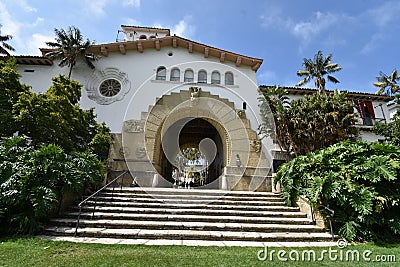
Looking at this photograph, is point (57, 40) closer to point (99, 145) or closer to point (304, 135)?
point (99, 145)

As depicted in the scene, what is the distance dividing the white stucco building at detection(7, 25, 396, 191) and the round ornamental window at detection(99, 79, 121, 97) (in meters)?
0.06

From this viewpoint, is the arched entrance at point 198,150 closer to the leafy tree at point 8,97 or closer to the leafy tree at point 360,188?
the leafy tree at point 8,97

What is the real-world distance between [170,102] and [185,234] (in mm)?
8647

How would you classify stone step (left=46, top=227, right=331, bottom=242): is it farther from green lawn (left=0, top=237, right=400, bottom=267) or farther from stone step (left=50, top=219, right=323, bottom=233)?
green lawn (left=0, top=237, right=400, bottom=267)

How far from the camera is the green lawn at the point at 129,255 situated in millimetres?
3247

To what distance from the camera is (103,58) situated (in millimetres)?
13922

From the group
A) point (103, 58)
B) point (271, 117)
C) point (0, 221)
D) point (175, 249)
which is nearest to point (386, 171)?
point (175, 249)

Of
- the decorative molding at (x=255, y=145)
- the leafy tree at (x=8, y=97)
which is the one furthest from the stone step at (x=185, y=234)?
the decorative molding at (x=255, y=145)

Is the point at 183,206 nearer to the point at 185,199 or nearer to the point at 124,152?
the point at 185,199

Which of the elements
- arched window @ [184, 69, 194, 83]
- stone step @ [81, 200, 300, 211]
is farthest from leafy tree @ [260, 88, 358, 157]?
arched window @ [184, 69, 194, 83]

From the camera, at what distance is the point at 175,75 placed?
45.2ft

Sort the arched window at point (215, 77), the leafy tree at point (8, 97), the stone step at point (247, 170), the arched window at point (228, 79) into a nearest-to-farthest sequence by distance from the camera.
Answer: the leafy tree at point (8, 97) → the stone step at point (247, 170) → the arched window at point (215, 77) → the arched window at point (228, 79)

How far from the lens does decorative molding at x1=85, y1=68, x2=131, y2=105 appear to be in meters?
12.6

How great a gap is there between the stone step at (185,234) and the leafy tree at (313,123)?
265 inches
